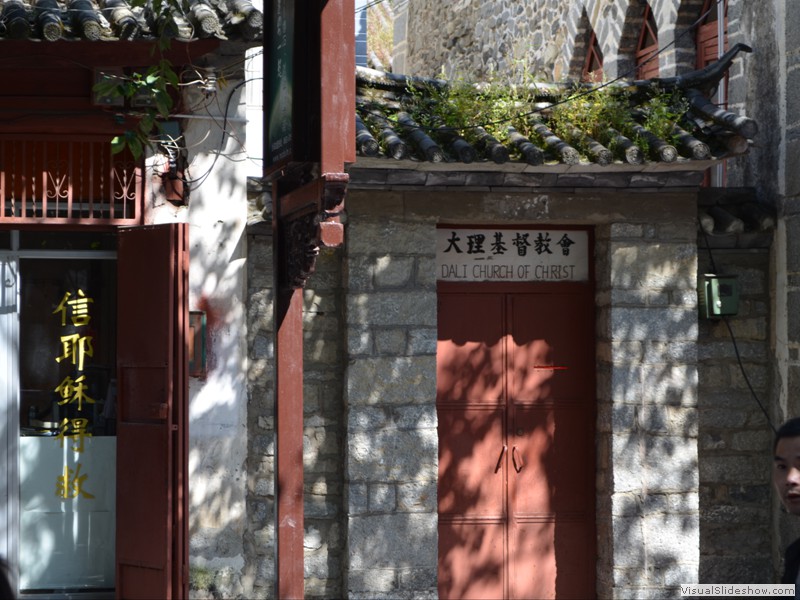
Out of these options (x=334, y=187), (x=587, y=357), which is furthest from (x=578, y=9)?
(x=334, y=187)

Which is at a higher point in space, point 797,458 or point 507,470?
point 797,458

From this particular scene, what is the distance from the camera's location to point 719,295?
8.08 m

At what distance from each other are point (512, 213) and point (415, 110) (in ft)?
3.04

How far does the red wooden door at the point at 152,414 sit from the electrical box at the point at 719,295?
349cm

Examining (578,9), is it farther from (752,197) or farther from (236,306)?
(236,306)

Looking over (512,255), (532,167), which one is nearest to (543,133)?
(532,167)

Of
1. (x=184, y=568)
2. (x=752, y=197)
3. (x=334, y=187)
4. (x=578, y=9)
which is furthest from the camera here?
(x=578, y=9)

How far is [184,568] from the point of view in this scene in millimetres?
7172

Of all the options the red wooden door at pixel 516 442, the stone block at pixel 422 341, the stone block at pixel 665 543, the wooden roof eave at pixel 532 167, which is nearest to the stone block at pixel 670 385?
the red wooden door at pixel 516 442

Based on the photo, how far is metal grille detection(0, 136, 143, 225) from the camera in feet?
24.3

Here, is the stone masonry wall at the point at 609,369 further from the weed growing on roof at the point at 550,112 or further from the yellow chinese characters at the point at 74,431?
the yellow chinese characters at the point at 74,431

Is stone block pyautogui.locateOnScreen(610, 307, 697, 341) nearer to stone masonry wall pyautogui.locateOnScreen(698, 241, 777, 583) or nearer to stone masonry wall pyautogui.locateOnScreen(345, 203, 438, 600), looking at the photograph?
stone masonry wall pyautogui.locateOnScreen(698, 241, 777, 583)

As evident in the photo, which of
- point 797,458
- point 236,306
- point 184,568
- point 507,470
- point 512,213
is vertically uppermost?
point 512,213

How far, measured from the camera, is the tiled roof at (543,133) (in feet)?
23.7
